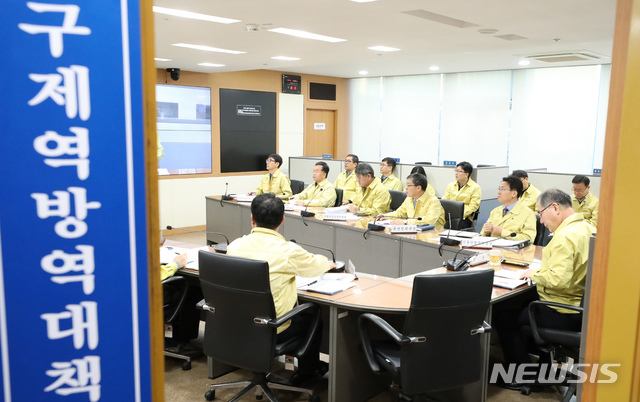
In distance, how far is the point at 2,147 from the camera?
2.67ft

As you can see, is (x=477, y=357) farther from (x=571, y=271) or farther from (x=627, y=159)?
(x=627, y=159)

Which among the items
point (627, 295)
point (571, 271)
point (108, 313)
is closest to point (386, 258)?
point (571, 271)

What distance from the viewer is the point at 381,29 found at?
4.75 m

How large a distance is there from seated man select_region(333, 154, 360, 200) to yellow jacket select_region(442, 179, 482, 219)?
1.32 meters

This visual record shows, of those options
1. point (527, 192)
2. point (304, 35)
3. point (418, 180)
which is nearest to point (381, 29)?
point (304, 35)

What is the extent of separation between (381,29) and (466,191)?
235 centimetres

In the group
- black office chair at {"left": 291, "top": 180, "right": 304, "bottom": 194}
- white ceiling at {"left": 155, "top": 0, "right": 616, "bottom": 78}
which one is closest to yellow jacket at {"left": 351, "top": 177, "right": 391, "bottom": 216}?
black office chair at {"left": 291, "top": 180, "right": 304, "bottom": 194}

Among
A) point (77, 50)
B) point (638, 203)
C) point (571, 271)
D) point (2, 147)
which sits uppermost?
point (77, 50)

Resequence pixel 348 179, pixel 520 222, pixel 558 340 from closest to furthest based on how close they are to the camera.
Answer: pixel 558 340
pixel 520 222
pixel 348 179

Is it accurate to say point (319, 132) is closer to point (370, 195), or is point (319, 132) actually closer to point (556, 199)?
point (370, 195)

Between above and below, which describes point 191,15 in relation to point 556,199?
above

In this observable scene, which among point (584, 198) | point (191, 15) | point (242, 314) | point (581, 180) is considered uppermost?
point (191, 15)

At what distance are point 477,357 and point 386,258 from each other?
6.81 ft

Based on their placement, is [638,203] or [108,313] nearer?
[108,313]
